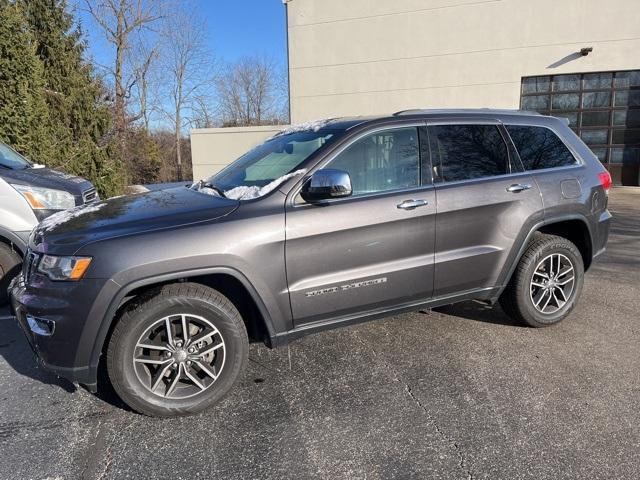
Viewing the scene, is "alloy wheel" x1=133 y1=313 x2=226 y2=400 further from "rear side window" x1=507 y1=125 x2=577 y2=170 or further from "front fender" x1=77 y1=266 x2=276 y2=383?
"rear side window" x1=507 y1=125 x2=577 y2=170

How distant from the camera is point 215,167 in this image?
17.4m

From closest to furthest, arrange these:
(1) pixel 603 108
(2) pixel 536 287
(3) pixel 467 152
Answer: (3) pixel 467 152
(2) pixel 536 287
(1) pixel 603 108

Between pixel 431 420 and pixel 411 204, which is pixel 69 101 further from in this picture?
pixel 431 420

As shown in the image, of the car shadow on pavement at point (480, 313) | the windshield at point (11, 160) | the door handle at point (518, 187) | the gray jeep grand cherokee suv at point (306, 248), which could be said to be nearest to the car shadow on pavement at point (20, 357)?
the gray jeep grand cherokee suv at point (306, 248)

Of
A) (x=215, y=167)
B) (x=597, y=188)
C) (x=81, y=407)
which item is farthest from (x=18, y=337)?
(x=215, y=167)

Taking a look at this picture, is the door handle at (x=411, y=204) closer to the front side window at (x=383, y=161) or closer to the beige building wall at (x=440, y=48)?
the front side window at (x=383, y=161)

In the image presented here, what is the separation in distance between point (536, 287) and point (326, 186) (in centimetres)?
229

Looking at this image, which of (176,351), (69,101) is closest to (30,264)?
(176,351)

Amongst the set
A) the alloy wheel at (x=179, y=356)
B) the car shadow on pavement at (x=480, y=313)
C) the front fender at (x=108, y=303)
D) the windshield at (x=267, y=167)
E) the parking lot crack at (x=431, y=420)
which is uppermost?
the windshield at (x=267, y=167)

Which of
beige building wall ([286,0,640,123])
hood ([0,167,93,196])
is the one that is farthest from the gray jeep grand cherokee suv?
beige building wall ([286,0,640,123])

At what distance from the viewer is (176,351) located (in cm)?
287

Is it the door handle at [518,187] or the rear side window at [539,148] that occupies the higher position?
the rear side window at [539,148]

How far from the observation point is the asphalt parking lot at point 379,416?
96.8 inches

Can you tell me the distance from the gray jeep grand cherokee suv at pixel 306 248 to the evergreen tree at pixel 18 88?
645 centimetres
